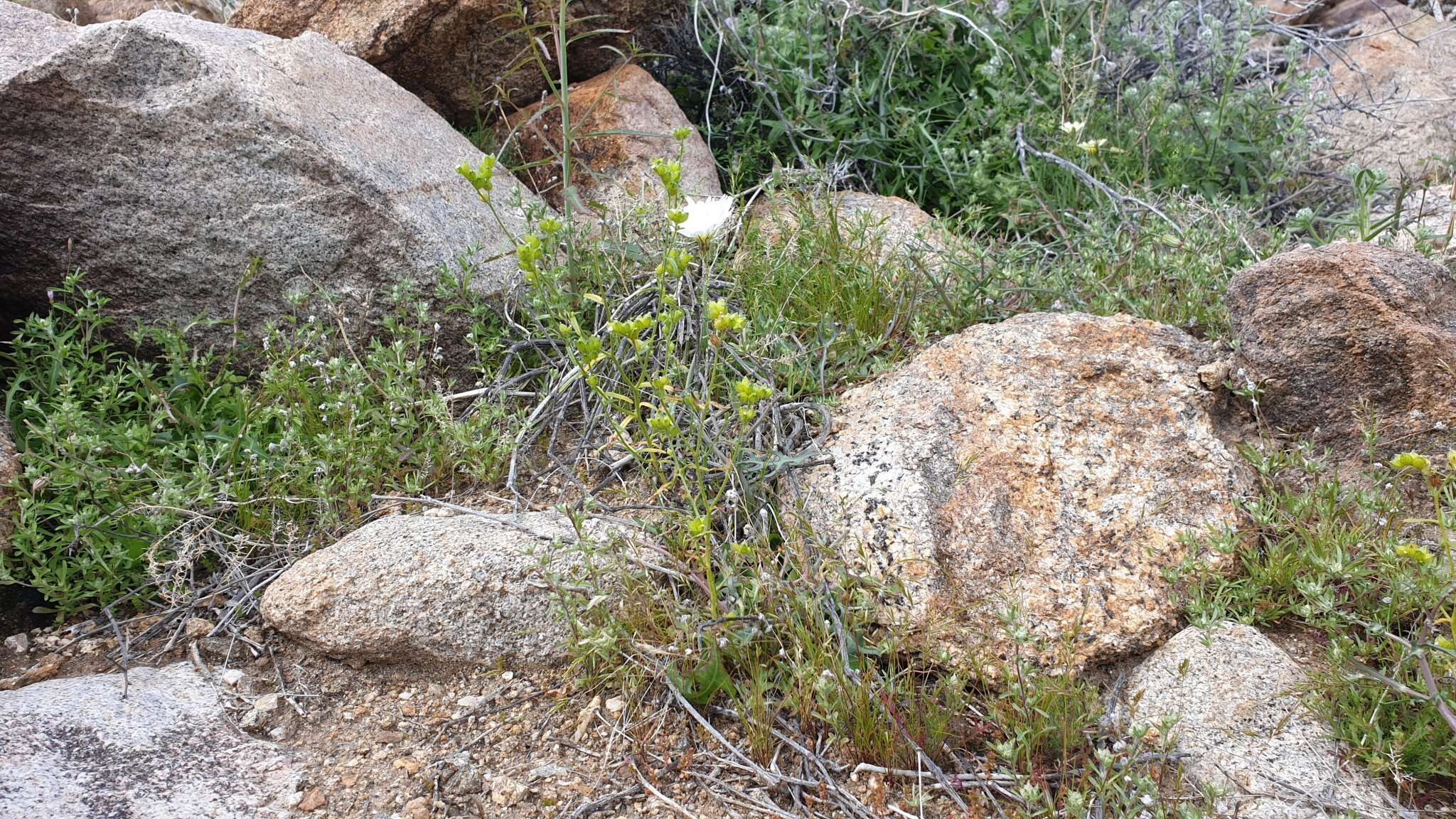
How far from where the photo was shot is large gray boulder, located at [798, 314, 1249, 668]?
2.21 meters

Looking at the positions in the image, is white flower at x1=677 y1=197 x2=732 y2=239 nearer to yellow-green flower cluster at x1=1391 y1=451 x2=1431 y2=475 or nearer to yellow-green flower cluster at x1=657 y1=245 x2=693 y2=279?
yellow-green flower cluster at x1=657 y1=245 x2=693 y2=279

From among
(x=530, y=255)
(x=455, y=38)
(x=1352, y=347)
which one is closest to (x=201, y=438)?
(x=530, y=255)

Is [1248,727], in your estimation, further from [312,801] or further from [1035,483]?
[312,801]

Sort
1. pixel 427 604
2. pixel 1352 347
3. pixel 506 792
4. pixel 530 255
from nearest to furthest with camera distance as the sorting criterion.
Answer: pixel 506 792
pixel 530 255
pixel 427 604
pixel 1352 347

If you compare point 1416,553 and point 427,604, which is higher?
point 1416,553

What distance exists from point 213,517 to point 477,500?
2.21 feet

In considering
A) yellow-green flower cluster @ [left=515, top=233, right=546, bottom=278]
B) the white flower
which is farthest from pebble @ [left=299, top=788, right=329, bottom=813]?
the white flower

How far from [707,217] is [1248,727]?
1.92 meters

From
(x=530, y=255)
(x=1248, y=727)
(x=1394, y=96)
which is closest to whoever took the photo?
(x=1248, y=727)

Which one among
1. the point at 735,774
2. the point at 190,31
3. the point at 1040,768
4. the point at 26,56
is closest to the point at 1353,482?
the point at 1040,768

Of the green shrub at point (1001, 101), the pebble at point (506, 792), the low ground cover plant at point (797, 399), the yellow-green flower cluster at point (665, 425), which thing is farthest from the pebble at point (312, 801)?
the green shrub at point (1001, 101)

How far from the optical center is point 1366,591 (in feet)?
7.11

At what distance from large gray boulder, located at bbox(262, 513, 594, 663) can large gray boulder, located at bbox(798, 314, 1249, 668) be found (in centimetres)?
68

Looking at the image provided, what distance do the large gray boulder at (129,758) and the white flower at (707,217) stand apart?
169 cm
